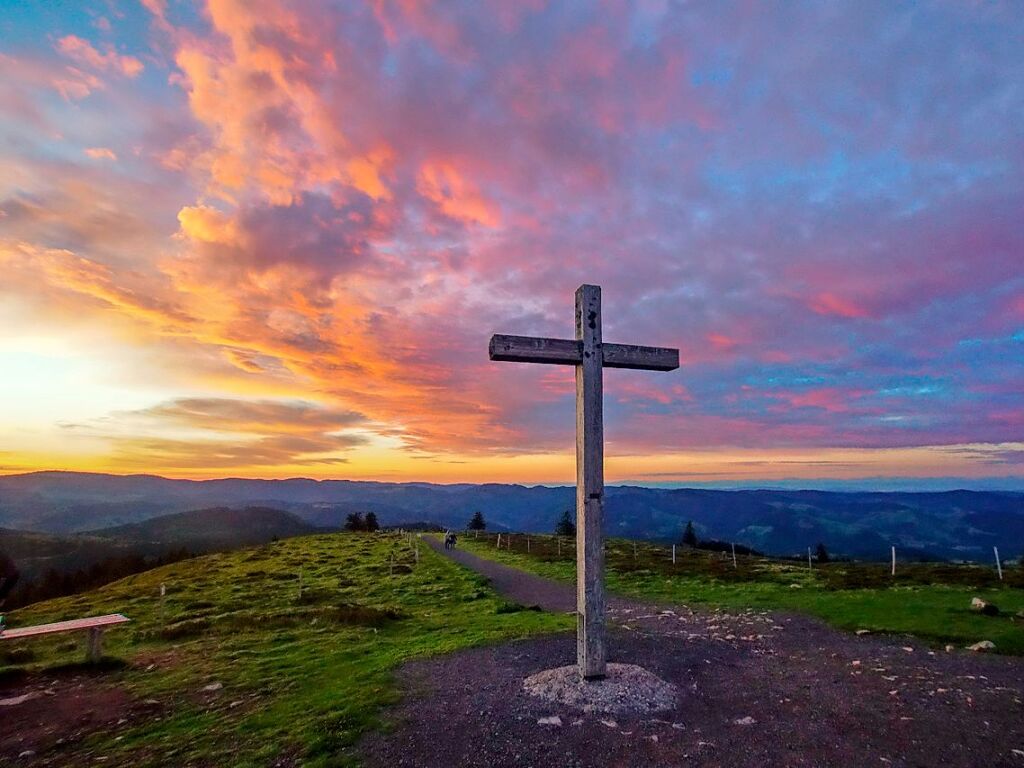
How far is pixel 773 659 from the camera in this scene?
11320 millimetres

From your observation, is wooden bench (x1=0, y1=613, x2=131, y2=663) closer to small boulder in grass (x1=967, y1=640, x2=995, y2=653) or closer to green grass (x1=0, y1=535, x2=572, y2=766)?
green grass (x1=0, y1=535, x2=572, y2=766)

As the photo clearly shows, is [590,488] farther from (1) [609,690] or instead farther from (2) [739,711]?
(2) [739,711]

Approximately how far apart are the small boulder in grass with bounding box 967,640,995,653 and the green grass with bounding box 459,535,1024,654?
194 mm

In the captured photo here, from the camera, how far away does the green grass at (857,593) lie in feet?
46.7

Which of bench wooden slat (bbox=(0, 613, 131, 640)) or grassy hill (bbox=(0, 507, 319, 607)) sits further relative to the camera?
grassy hill (bbox=(0, 507, 319, 607))

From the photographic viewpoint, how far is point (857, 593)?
21.0 metres

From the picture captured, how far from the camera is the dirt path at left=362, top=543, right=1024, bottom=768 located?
6.80m

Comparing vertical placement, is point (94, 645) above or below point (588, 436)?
below

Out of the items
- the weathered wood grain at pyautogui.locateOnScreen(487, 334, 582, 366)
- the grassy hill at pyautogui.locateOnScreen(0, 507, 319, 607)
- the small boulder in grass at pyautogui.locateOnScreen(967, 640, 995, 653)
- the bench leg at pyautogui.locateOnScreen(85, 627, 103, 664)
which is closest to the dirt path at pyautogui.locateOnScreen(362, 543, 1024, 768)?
the small boulder in grass at pyautogui.locateOnScreen(967, 640, 995, 653)

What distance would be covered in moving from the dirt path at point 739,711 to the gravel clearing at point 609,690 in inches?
10.6

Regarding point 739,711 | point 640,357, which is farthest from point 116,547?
point 739,711

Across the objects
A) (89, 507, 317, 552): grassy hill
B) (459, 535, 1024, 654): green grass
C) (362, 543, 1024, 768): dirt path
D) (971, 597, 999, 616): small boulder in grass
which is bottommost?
(89, 507, 317, 552): grassy hill

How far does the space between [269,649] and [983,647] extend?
59.2 feet

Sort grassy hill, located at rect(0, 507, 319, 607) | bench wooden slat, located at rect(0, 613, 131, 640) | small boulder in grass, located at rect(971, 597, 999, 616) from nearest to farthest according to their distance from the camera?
bench wooden slat, located at rect(0, 613, 131, 640) → small boulder in grass, located at rect(971, 597, 999, 616) → grassy hill, located at rect(0, 507, 319, 607)
